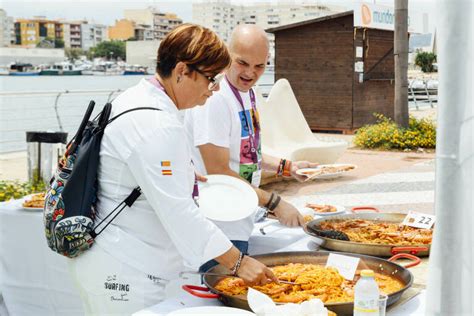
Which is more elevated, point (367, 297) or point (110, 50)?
point (110, 50)

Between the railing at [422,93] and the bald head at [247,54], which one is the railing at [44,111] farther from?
the railing at [422,93]

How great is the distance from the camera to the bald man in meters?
3.11

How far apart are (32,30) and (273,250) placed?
56129mm

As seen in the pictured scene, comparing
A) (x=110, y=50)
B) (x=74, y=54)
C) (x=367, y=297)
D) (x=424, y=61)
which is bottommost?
(x=367, y=297)

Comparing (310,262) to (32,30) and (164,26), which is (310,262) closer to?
(164,26)

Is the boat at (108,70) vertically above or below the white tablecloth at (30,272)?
above

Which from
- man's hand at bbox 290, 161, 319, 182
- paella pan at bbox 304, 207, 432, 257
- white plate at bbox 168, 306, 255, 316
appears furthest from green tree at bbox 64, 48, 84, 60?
white plate at bbox 168, 306, 255, 316

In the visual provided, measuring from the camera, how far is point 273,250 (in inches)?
128

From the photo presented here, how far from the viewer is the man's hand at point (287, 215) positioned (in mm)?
3290

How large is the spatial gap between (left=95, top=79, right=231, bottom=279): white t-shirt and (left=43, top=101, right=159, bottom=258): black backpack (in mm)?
26

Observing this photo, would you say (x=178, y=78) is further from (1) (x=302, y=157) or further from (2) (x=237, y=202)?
(1) (x=302, y=157)

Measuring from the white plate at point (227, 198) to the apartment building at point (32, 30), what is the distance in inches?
1696

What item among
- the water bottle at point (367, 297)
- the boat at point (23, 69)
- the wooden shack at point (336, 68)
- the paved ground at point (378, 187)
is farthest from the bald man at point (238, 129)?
the boat at point (23, 69)

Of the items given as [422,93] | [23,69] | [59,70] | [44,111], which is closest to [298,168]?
[44,111]
